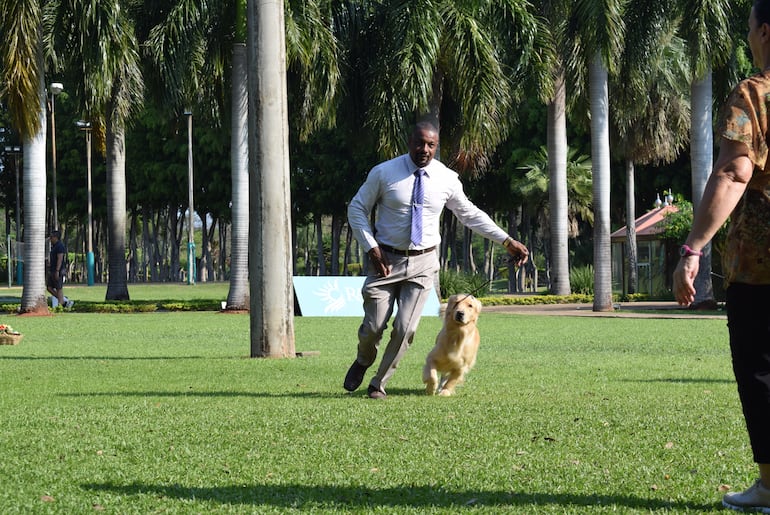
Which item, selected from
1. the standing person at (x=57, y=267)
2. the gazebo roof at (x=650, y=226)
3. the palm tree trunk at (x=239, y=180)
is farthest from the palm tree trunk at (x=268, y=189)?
the gazebo roof at (x=650, y=226)

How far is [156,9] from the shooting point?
31453 mm

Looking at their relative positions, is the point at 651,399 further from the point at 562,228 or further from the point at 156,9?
the point at 562,228

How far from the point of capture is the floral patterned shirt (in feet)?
16.0

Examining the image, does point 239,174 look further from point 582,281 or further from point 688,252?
point 688,252

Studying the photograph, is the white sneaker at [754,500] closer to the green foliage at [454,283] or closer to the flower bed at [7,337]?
the flower bed at [7,337]

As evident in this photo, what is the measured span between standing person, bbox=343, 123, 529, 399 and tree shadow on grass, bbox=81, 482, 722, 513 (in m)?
3.68

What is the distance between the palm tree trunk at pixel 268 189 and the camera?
606 inches

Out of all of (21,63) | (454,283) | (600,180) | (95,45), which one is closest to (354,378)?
(21,63)

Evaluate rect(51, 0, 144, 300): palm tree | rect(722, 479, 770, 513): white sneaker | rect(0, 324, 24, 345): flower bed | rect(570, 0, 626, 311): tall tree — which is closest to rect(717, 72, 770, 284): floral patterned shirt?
rect(722, 479, 770, 513): white sneaker

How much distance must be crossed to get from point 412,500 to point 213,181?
5872 cm

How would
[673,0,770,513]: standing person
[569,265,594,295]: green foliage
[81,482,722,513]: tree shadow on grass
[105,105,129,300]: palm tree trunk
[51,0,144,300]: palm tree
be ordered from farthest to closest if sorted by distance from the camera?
[569,265,594,295]: green foliage
[105,105,129,300]: palm tree trunk
[51,0,144,300]: palm tree
[81,482,722,513]: tree shadow on grass
[673,0,770,513]: standing person

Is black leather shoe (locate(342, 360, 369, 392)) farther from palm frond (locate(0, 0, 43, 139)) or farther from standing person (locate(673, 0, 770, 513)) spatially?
palm frond (locate(0, 0, 43, 139))

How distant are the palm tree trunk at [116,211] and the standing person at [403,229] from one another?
25.8 metres

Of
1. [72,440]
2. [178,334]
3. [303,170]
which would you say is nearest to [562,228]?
[178,334]
